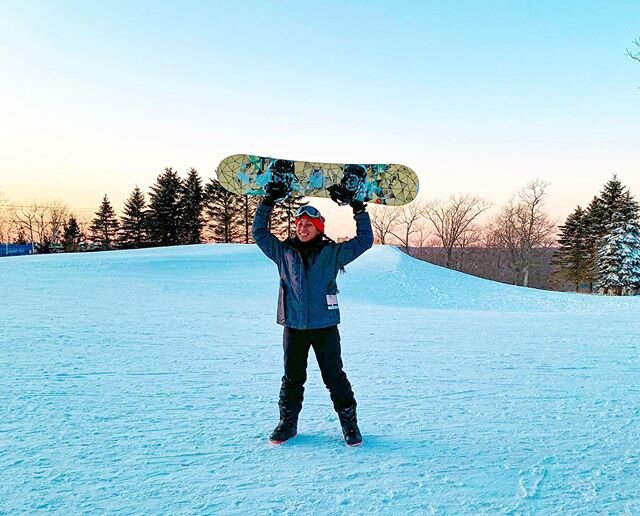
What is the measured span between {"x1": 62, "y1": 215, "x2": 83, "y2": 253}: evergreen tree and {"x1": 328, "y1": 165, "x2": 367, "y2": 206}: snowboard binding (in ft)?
177

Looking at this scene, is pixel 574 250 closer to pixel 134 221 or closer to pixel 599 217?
pixel 599 217

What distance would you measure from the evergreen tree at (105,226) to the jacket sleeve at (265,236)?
163ft

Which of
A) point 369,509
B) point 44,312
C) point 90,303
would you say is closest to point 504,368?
point 369,509

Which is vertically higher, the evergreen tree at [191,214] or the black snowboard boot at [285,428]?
the evergreen tree at [191,214]

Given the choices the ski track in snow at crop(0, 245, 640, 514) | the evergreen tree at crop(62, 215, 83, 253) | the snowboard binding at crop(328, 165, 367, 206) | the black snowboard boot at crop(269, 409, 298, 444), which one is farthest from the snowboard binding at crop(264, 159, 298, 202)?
the evergreen tree at crop(62, 215, 83, 253)

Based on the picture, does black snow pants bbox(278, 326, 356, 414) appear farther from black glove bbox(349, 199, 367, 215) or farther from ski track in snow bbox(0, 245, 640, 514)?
black glove bbox(349, 199, 367, 215)

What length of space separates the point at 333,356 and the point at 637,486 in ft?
6.57

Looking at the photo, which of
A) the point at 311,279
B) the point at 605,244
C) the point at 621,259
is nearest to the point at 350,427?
the point at 311,279

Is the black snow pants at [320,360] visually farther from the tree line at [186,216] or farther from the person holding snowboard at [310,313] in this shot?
the tree line at [186,216]

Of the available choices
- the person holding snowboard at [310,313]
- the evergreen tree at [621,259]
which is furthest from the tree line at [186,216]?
the person holding snowboard at [310,313]

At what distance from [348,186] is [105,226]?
167 ft

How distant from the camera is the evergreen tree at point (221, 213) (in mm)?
43375

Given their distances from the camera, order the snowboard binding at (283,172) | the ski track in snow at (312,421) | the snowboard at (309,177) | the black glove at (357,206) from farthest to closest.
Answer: the snowboard at (309,177), the snowboard binding at (283,172), the black glove at (357,206), the ski track in snow at (312,421)

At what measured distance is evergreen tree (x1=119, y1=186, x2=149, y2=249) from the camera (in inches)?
1770
